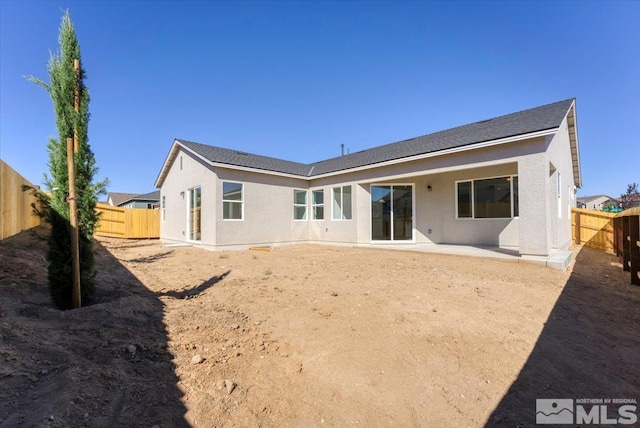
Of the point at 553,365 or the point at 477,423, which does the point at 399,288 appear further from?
the point at 477,423

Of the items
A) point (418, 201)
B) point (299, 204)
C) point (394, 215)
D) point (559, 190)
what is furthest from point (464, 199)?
point (299, 204)

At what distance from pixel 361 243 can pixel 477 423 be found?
394 inches

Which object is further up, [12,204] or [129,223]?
[12,204]

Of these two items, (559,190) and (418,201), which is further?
(418,201)

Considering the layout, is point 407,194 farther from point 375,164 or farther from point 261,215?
point 261,215

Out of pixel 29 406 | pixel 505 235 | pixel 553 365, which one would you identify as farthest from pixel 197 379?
pixel 505 235

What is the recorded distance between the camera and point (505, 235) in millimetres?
10148

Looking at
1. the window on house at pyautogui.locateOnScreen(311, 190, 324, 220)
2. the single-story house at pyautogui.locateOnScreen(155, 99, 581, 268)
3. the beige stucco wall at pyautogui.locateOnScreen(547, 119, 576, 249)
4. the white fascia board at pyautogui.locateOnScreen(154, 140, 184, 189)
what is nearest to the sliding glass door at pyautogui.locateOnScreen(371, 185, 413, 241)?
the single-story house at pyautogui.locateOnScreen(155, 99, 581, 268)

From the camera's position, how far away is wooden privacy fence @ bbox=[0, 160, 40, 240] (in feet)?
21.9

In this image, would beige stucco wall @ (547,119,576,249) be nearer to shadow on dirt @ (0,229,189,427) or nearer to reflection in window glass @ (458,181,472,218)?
reflection in window glass @ (458,181,472,218)

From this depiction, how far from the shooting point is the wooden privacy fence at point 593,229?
39.5ft

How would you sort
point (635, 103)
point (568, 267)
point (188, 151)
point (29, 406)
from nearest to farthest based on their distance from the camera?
1. point (29, 406)
2. point (568, 267)
3. point (188, 151)
4. point (635, 103)

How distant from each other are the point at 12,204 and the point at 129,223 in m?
12.8

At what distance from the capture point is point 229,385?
241 centimetres
